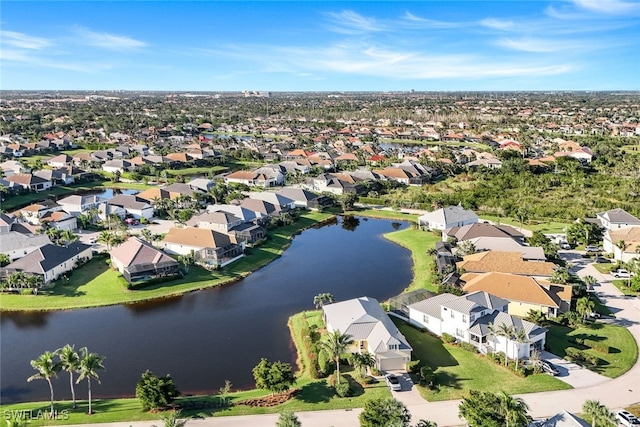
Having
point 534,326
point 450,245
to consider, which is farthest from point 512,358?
point 450,245

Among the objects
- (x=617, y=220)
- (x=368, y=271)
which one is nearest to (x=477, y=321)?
(x=368, y=271)

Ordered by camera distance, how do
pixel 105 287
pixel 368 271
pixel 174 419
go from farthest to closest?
pixel 368 271, pixel 105 287, pixel 174 419

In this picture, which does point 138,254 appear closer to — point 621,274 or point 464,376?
point 464,376

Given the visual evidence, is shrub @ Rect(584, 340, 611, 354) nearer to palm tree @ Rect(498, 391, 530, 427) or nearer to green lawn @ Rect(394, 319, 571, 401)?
green lawn @ Rect(394, 319, 571, 401)

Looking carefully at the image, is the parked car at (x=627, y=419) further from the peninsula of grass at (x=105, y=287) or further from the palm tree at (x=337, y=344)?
the peninsula of grass at (x=105, y=287)

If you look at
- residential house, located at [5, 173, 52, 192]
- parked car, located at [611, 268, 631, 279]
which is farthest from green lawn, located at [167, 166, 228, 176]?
parked car, located at [611, 268, 631, 279]

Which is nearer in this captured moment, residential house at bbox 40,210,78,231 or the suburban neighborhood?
the suburban neighborhood
